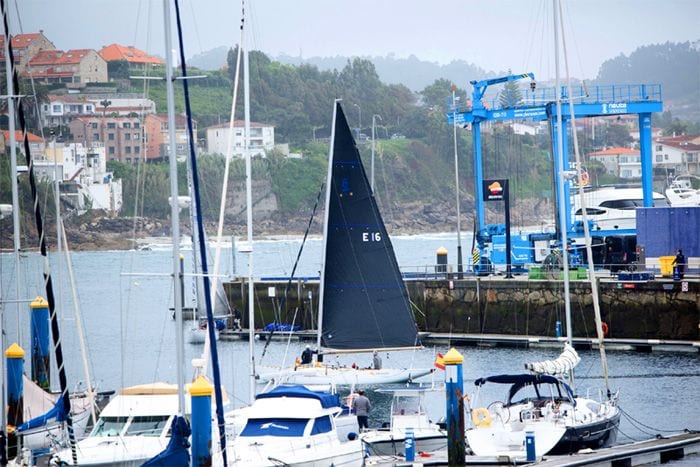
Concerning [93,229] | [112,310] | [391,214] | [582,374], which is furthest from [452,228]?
[582,374]

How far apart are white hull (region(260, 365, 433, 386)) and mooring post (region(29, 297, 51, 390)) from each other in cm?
580

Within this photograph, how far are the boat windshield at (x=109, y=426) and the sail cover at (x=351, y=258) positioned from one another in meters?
9.27

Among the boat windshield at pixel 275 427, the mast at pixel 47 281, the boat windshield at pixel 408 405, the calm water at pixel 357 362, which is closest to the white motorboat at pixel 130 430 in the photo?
the mast at pixel 47 281

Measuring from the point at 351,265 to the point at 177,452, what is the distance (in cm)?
1312

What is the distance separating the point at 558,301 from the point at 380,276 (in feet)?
54.7

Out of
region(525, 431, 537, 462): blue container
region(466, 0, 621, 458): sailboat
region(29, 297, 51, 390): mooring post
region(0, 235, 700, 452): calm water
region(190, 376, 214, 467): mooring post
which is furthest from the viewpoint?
region(0, 235, 700, 452): calm water

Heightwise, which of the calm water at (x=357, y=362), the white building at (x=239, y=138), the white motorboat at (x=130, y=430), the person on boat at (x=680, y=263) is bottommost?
the calm water at (x=357, y=362)

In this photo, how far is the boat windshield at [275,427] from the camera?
85.2 ft

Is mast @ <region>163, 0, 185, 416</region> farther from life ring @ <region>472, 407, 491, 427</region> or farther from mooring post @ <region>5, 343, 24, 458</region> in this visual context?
life ring @ <region>472, 407, 491, 427</region>

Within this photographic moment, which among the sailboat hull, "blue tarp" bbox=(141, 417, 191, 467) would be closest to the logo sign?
the sailboat hull

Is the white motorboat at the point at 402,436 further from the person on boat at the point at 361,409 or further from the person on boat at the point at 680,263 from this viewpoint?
the person on boat at the point at 680,263

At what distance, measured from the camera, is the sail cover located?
1406 inches

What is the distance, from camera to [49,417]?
2703cm

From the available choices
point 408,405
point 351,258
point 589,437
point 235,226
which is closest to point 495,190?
point 351,258
